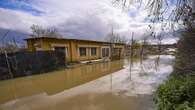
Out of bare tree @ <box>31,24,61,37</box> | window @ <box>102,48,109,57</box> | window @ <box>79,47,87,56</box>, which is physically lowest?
window @ <box>102,48,109,57</box>

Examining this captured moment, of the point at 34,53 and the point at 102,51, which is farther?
the point at 102,51

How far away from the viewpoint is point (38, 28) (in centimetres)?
3347

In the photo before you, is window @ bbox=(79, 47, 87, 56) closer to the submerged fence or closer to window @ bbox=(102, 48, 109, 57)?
window @ bbox=(102, 48, 109, 57)

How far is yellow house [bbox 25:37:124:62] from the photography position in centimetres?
1563

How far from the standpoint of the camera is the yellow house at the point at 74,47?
15633 mm

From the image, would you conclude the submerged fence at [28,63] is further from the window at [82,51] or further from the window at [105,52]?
the window at [105,52]

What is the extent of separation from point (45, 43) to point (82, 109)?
11.4m

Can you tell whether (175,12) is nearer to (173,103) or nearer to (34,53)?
(173,103)

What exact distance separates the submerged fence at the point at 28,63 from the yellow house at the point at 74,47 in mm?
2342

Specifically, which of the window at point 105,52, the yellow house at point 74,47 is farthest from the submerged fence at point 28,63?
the window at point 105,52

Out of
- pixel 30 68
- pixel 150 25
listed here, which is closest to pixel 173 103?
pixel 150 25

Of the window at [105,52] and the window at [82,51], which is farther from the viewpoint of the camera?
the window at [105,52]

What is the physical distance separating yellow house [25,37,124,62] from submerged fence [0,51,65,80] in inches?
92.2

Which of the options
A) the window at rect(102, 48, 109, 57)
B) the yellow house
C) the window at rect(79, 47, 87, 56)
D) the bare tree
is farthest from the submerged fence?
the bare tree
